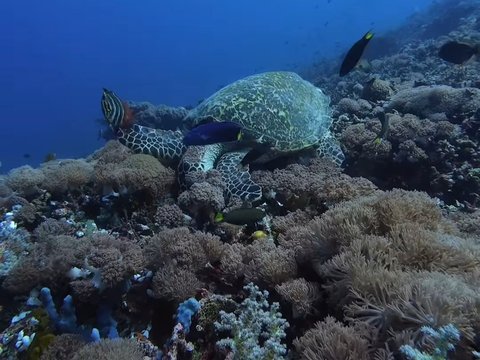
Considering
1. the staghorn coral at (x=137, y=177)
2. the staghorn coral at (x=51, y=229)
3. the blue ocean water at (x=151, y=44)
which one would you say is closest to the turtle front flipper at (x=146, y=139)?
the staghorn coral at (x=137, y=177)

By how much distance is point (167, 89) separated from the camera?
4422 inches

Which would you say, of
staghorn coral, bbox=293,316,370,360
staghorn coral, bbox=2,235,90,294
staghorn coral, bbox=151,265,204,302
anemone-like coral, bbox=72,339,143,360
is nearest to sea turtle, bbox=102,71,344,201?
staghorn coral, bbox=151,265,204,302

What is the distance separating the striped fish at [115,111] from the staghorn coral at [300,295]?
3590 mm

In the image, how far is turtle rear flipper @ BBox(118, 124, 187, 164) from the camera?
226 inches

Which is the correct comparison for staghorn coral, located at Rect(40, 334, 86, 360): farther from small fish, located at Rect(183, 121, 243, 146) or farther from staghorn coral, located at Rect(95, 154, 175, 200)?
Result: staghorn coral, located at Rect(95, 154, 175, 200)

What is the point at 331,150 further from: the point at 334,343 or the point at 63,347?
the point at 63,347

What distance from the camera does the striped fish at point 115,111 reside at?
4.62 m

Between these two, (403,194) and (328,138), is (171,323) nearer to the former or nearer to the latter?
(403,194)

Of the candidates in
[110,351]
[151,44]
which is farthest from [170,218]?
[151,44]

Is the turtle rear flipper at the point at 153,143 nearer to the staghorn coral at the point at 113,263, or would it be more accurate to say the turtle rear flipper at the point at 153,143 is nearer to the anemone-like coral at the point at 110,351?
the staghorn coral at the point at 113,263

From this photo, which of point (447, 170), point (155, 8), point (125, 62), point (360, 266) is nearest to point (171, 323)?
point (360, 266)

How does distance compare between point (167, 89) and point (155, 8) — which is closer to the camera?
point (167, 89)

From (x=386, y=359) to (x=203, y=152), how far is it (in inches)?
181

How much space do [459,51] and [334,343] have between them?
6165 mm
